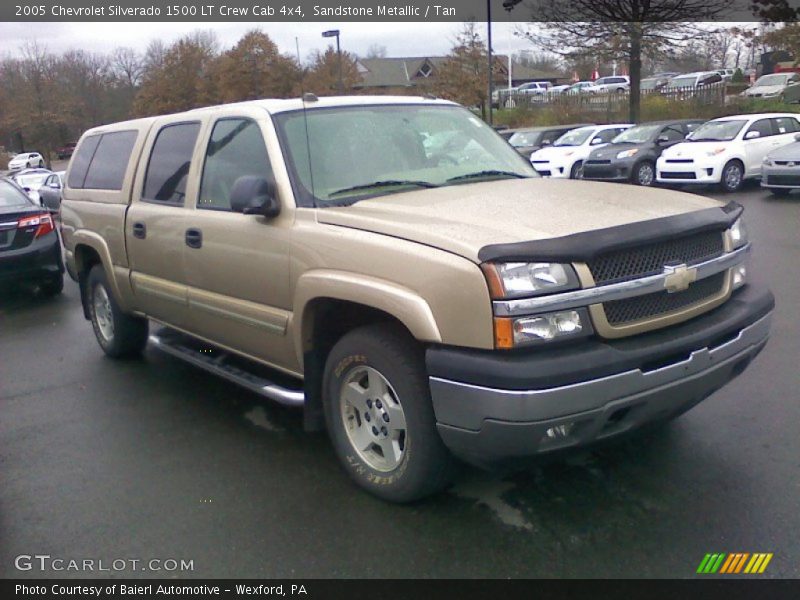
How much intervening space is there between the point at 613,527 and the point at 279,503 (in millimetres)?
1628

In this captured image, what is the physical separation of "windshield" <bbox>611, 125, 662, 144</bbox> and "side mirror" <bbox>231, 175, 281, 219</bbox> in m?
16.7

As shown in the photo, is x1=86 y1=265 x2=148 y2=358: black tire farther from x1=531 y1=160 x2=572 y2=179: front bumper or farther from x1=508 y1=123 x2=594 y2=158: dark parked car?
x1=508 y1=123 x2=594 y2=158: dark parked car

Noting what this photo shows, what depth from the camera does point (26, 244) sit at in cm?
945

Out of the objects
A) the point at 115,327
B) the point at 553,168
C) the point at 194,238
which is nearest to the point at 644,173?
the point at 553,168

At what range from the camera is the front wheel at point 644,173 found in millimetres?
18453

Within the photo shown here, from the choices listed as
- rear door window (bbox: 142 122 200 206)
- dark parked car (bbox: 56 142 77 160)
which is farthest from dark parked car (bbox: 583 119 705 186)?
dark parked car (bbox: 56 142 77 160)

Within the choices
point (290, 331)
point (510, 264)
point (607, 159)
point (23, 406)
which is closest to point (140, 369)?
point (23, 406)

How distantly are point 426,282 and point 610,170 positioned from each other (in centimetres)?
1631

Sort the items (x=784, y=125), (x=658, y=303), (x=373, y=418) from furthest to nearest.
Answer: (x=784, y=125) → (x=373, y=418) → (x=658, y=303)

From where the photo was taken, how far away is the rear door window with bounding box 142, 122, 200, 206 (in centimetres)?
518

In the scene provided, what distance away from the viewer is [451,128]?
5051mm

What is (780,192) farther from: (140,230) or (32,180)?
(32,180)

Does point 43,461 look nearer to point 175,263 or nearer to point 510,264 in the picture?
point 175,263
